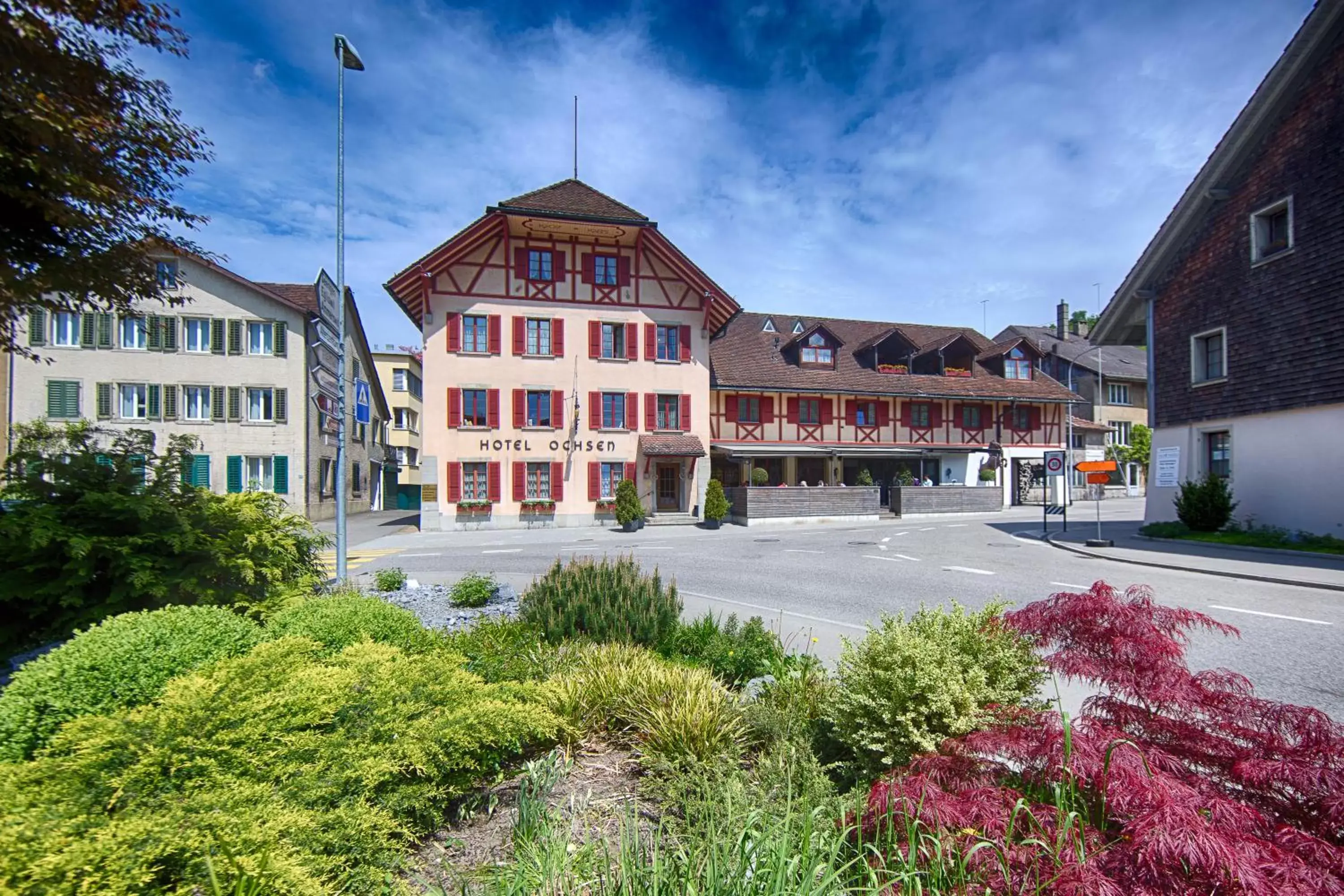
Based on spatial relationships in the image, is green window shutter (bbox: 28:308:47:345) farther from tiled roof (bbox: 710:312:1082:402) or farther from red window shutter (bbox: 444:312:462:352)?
tiled roof (bbox: 710:312:1082:402)

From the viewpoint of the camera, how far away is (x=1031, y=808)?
229 centimetres

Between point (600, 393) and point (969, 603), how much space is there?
18755 mm

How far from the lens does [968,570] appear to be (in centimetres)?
1212

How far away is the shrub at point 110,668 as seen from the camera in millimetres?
3127

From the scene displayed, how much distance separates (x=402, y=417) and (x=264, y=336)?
19.7 meters

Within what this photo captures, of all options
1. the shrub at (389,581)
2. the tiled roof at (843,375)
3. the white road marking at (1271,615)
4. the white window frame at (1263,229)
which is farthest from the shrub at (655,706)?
the tiled roof at (843,375)

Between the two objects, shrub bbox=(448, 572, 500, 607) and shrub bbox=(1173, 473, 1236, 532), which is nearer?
shrub bbox=(448, 572, 500, 607)

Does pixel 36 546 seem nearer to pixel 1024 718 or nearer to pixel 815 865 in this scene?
pixel 815 865

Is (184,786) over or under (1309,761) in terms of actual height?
under

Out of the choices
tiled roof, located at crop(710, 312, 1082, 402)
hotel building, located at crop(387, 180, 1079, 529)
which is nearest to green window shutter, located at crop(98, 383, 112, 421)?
hotel building, located at crop(387, 180, 1079, 529)

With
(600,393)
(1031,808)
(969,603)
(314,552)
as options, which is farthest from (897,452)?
(1031,808)

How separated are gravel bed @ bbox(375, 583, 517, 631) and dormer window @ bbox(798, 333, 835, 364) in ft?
80.3

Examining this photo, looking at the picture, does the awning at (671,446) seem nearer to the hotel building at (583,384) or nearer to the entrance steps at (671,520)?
the hotel building at (583,384)

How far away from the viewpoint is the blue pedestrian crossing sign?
7.87 meters
